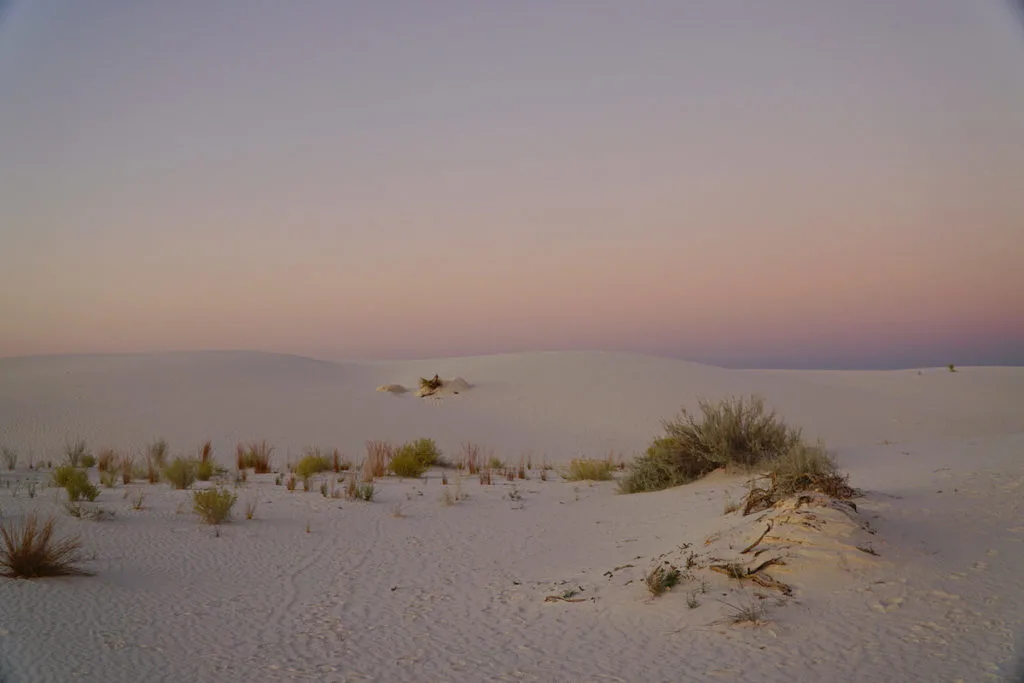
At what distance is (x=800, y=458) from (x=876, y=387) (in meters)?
39.3

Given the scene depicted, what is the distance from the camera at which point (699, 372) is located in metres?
38.6

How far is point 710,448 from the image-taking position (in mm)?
12391

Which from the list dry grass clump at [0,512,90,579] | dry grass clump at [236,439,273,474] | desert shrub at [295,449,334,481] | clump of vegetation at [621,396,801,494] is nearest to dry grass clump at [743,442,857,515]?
clump of vegetation at [621,396,801,494]

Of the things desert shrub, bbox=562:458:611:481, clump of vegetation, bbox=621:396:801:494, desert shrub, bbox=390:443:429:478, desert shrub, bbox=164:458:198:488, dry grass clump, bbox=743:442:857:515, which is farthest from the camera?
desert shrub, bbox=390:443:429:478

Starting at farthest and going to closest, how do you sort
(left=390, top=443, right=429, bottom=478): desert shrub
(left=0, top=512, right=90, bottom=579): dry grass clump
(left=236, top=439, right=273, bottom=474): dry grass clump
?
(left=236, top=439, right=273, bottom=474): dry grass clump
(left=390, top=443, right=429, bottom=478): desert shrub
(left=0, top=512, right=90, bottom=579): dry grass clump

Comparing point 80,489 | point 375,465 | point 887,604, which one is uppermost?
point 80,489

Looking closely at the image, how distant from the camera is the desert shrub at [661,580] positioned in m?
6.27

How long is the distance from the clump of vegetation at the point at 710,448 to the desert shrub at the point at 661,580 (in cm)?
585

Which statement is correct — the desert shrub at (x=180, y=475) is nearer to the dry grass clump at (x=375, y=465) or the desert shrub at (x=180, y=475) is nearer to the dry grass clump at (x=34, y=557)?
the dry grass clump at (x=375, y=465)

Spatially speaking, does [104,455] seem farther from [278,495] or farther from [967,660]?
[967,660]

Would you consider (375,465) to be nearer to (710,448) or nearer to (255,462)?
(255,462)

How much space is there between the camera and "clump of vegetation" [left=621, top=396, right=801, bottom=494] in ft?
40.0

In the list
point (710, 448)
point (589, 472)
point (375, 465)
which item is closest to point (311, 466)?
point (375, 465)

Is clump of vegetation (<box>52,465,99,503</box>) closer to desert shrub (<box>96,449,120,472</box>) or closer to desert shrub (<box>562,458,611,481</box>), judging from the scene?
desert shrub (<box>96,449,120,472</box>)
